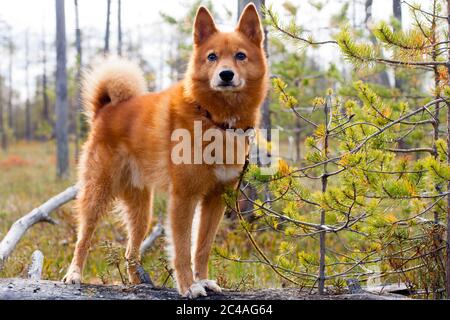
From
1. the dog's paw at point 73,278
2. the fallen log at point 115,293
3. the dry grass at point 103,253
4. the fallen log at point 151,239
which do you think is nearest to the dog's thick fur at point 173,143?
the dog's paw at point 73,278

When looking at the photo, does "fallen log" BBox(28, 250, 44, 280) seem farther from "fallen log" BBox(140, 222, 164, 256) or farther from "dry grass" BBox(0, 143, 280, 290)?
"fallen log" BBox(140, 222, 164, 256)

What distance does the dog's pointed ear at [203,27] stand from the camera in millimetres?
3893

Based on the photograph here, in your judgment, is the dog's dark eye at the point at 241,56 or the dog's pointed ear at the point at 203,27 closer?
the dog's dark eye at the point at 241,56

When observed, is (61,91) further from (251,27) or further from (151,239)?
(251,27)

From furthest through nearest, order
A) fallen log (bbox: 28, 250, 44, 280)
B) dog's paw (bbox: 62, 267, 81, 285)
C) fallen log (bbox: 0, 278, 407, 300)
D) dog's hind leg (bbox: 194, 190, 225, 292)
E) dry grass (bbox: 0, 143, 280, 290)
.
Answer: dry grass (bbox: 0, 143, 280, 290), fallen log (bbox: 28, 250, 44, 280), dog's hind leg (bbox: 194, 190, 225, 292), dog's paw (bbox: 62, 267, 81, 285), fallen log (bbox: 0, 278, 407, 300)

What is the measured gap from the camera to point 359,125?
3570 millimetres

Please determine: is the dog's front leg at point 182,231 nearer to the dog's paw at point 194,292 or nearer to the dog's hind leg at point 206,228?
the dog's paw at point 194,292

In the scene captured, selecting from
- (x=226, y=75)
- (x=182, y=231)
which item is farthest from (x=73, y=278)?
(x=226, y=75)

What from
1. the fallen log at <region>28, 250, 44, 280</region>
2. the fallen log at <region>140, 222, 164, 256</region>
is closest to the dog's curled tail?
the fallen log at <region>28, 250, 44, 280</region>

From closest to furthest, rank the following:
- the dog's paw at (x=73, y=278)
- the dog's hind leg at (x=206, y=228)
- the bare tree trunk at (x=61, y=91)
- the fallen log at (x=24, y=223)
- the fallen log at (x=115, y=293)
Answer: the fallen log at (x=115, y=293) → the dog's paw at (x=73, y=278) → the dog's hind leg at (x=206, y=228) → the fallen log at (x=24, y=223) → the bare tree trunk at (x=61, y=91)

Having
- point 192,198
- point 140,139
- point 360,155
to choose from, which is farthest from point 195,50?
point 360,155

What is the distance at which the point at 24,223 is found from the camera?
5.11 meters

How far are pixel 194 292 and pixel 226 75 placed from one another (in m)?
1.46

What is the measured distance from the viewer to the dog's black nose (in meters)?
3.59
